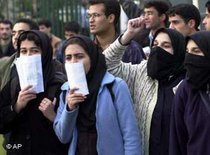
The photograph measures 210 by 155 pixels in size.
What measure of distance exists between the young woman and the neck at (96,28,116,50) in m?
0.89

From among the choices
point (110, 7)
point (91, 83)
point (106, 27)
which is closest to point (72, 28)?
point (110, 7)

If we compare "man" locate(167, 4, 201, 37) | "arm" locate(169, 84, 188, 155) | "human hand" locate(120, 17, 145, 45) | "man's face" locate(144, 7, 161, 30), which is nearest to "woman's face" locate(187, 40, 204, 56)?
"arm" locate(169, 84, 188, 155)

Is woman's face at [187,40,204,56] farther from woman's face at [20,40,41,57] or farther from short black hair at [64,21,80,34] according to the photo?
short black hair at [64,21,80,34]

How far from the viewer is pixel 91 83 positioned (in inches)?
163

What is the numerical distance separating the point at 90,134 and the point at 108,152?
0.19 metres

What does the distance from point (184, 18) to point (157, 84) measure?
1.55 metres

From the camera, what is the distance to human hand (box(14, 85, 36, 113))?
4273 mm

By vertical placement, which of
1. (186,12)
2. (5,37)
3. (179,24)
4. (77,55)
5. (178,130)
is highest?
(186,12)

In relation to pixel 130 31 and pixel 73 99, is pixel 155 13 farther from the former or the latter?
pixel 73 99

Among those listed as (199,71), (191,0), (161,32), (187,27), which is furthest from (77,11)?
(199,71)

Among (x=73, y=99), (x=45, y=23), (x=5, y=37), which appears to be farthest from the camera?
(x=45, y=23)

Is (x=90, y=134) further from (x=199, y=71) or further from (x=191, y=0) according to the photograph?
(x=191, y=0)

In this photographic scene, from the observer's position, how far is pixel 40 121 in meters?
4.40

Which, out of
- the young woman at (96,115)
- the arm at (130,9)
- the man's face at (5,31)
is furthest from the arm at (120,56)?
the man's face at (5,31)
